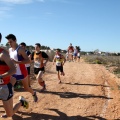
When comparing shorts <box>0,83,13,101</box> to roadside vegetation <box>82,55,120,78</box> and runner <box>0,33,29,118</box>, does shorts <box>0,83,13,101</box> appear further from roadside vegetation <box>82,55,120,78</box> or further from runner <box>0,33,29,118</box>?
roadside vegetation <box>82,55,120,78</box>

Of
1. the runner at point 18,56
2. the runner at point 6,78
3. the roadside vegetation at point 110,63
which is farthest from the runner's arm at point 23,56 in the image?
the roadside vegetation at point 110,63

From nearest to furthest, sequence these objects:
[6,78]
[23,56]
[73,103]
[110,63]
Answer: [6,78] → [23,56] → [73,103] → [110,63]

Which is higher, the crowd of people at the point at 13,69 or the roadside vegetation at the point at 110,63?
the crowd of people at the point at 13,69

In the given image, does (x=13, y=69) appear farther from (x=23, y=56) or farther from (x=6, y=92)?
(x=23, y=56)

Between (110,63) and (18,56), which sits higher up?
(18,56)

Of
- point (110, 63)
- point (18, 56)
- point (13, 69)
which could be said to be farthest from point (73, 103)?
point (110, 63)

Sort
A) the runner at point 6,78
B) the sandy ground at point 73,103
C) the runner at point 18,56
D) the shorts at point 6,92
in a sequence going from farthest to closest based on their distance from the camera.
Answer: the sandy ground at point 73,103, the runner at point 18,56, the shorts at point 6,92, the runner at point 6,78

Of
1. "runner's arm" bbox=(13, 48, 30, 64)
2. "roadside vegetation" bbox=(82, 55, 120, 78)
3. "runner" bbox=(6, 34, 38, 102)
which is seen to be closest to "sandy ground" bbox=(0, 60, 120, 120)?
"runner" bbox=(6, 34, 38, 102)

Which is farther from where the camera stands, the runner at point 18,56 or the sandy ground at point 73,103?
the sandy ground at point 73,103

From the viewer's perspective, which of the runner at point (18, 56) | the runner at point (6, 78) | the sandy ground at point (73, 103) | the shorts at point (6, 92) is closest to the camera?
the runner at point (6, 78)

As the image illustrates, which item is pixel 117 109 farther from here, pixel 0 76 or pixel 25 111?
pixel 0 76

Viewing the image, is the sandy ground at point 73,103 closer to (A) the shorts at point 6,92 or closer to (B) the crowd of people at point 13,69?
(B) the crowd of people at point 13,69

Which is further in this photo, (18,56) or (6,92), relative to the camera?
(18,56)

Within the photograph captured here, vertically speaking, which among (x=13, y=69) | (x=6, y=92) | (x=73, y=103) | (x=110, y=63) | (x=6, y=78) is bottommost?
(x=73, y=103)
